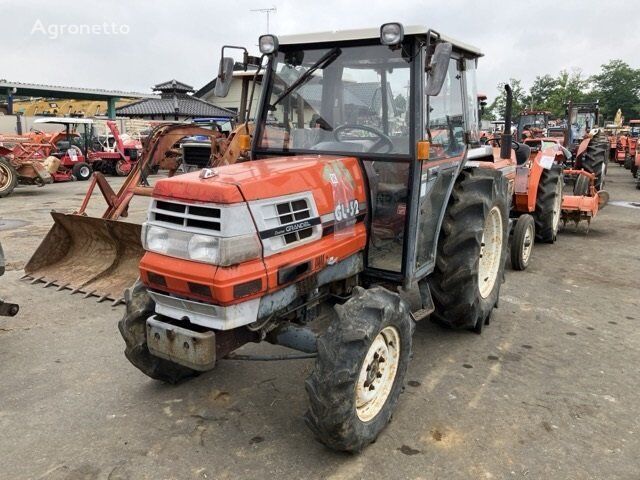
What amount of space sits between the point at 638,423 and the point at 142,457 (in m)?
2.93

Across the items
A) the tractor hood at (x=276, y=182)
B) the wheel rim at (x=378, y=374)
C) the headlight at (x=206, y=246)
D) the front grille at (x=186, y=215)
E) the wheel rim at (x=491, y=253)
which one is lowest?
the wheel rim at (x=378, y=374)

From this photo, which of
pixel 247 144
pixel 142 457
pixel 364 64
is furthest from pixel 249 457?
pixel 364 64

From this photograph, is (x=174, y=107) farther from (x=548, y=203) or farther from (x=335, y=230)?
(x=335, y=230)

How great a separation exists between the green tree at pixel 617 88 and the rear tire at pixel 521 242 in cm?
5738

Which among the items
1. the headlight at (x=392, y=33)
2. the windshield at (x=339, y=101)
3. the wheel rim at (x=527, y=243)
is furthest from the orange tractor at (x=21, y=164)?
the headlight at (x=392, y=33)

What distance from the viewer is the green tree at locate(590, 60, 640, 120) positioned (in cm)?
5659

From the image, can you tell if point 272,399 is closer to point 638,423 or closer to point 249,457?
point 249,457

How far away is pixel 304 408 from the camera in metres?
3.42

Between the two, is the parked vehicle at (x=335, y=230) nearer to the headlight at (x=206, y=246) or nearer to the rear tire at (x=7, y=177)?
the headlight at (x=206, y=246)

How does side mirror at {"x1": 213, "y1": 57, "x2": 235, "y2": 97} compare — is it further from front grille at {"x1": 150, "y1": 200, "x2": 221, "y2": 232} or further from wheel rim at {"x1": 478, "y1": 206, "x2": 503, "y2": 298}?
wheel rim at {"x1": 478, "y1": 206, "x2": 503, "y2": 298}

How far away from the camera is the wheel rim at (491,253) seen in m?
4.72

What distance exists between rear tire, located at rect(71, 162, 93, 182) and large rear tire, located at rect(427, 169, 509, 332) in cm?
1703

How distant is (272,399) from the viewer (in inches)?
139

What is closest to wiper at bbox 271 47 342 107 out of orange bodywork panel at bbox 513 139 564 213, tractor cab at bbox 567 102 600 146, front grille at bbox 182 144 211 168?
orange bodywork panel at bbox 513 139 564 213
